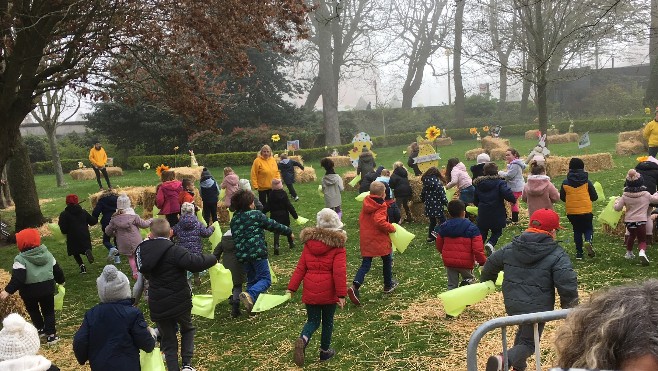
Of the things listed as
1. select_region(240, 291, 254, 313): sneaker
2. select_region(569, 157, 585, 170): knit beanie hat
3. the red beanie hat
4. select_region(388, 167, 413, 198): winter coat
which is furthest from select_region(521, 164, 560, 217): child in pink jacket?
the red beanie hat

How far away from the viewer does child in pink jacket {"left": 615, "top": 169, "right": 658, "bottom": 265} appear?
902 centimetres

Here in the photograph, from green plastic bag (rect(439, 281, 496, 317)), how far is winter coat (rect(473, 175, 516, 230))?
4375mm

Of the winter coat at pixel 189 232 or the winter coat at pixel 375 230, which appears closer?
the winter coat at pixel 375 230

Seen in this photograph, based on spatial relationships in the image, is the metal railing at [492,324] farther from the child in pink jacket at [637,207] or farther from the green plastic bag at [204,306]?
the child in pink jacket at [637,207]

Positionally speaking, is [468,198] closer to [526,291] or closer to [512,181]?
[512,181]

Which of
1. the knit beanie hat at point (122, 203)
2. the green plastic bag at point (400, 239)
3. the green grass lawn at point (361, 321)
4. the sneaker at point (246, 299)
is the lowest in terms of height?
the green grass lawn at point (361, 321)

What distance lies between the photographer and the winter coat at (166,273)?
249 inches

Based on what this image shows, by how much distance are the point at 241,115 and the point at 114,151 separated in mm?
8734

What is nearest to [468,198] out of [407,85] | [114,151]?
[114,151]

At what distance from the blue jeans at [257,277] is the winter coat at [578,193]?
478 cm

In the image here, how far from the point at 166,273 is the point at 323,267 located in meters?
1.61

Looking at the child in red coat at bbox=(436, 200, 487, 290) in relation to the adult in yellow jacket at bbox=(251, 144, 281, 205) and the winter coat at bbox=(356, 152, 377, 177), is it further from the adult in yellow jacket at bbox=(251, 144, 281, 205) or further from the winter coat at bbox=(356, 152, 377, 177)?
the winter coat at bbox=(356, 152, 377, 177)

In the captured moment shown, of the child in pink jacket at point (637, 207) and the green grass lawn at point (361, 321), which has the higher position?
the child in pink jacket at point (637, 207)

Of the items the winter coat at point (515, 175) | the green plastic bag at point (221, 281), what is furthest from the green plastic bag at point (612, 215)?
the green plastic bag at point (221, 281)
